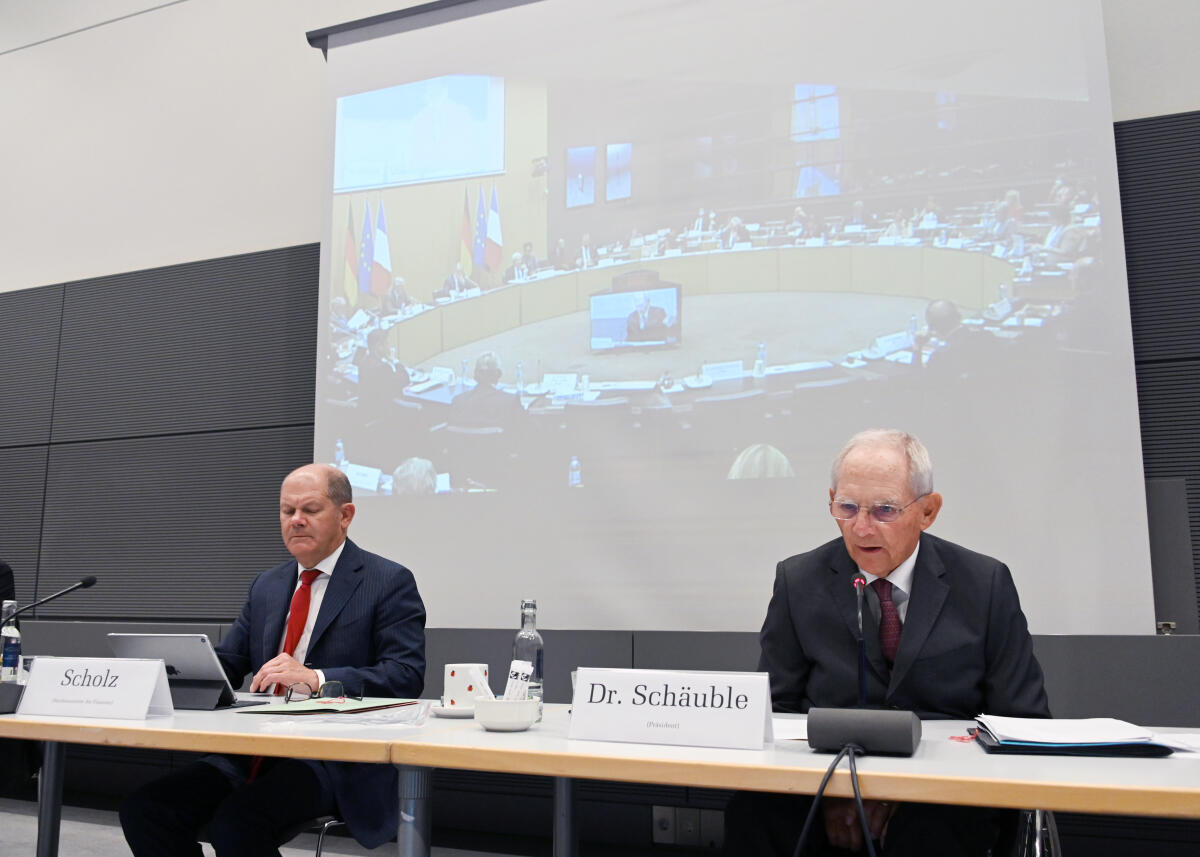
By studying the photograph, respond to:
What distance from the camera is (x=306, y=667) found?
218cm

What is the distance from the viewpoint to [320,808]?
1957 millimetres

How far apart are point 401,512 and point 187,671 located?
6.29 feet

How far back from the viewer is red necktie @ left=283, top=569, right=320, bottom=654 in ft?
7.92

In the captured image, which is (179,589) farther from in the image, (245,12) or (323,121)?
(245,12)

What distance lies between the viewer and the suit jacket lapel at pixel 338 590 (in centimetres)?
237

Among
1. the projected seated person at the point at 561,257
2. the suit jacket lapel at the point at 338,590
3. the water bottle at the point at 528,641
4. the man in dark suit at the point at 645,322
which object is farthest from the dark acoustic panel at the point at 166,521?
the water bottle at the point at 528,641

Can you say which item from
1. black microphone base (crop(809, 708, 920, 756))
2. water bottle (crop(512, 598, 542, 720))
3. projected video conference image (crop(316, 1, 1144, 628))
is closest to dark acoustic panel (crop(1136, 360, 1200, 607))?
projected video conference image (crop(316, 1, 1144, 628))

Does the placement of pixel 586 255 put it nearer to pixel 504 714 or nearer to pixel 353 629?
pixel 353 629

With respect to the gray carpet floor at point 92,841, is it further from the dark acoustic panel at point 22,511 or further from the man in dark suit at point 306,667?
the man in dark suit at point 306,667

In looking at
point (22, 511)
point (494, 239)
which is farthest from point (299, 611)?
point (22, 511)

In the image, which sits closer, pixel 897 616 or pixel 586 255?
pixel 897 616

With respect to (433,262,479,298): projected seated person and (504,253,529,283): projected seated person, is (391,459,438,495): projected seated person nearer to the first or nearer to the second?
(433,262,479,298): projected seated person

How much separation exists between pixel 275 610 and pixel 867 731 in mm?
1701

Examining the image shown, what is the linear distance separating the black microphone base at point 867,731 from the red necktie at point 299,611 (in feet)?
5.16
